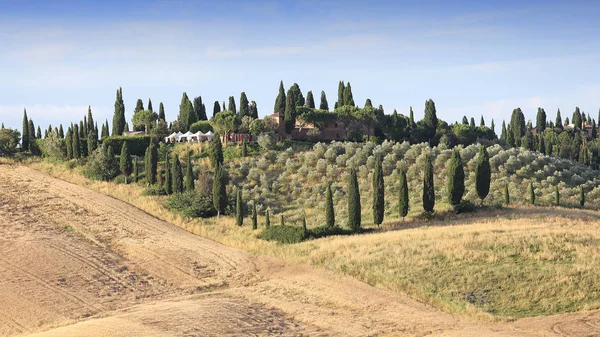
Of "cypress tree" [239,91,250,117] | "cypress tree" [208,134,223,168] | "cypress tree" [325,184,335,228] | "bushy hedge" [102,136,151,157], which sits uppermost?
"cypress tree" [239,91,250,117]

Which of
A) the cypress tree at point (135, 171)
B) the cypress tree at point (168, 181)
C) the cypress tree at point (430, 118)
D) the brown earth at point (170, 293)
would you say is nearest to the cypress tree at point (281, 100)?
the cypress tree at point (430, 118)

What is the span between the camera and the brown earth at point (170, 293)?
98.6ft

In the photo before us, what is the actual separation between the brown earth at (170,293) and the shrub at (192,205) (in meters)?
2.84

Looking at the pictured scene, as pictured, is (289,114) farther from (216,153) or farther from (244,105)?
(216,153)

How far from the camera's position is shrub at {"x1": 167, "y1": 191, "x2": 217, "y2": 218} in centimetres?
5909

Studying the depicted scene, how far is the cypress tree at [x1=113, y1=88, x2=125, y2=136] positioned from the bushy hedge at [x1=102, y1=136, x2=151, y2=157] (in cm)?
1052

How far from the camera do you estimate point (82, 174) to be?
7488 centimetres

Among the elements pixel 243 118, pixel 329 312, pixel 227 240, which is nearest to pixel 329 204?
pixel 227 240

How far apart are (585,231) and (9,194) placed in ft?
171

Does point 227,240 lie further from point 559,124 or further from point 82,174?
point 559,124

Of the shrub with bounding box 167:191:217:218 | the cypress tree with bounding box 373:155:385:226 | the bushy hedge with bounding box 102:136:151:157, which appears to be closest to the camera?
the cypress tree with bounding box 373:155:385:226

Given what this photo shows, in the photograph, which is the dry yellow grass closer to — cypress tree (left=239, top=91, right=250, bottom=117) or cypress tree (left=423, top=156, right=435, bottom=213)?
cypress tree (left=423, top=156, right=435, bottom=213)

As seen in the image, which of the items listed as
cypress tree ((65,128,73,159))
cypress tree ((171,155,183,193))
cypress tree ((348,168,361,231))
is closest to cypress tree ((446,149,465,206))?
cypress tree ((348,168,361,231))

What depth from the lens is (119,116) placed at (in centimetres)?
9462
